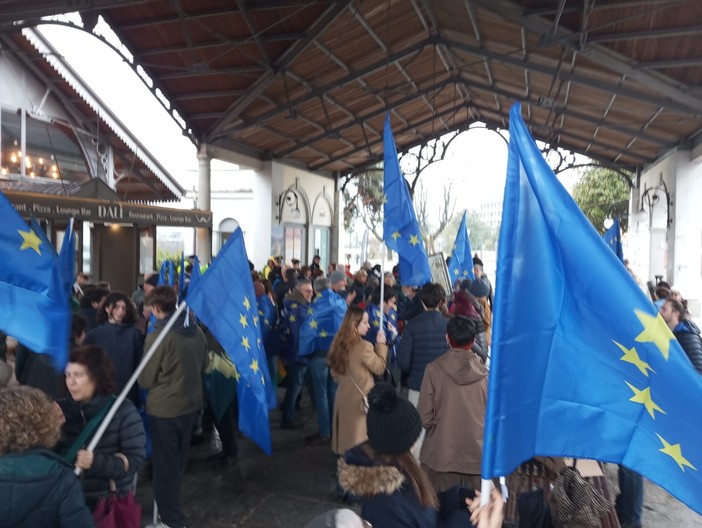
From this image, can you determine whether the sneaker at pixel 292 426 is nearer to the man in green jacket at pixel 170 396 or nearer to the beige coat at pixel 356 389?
the beige coat at pixel 356 389

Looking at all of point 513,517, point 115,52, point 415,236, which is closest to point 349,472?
point 513,517

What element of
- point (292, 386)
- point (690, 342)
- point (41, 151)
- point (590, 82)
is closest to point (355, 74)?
point (590, 82)

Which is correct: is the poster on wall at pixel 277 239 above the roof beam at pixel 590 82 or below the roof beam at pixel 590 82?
below

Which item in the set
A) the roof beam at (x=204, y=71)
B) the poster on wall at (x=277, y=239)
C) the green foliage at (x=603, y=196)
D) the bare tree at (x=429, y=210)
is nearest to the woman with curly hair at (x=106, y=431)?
the roof beam at (x=204, y=71)

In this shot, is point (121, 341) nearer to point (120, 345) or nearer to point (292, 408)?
point (120, 345)

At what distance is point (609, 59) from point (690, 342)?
756cm

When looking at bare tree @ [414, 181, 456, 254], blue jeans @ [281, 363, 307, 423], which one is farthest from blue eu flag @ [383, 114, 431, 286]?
bare tree @ [414, 181, 456, 254]

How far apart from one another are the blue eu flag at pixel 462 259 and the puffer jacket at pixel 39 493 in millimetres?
8032

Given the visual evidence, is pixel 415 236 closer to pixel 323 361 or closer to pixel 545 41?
pixel 323 361

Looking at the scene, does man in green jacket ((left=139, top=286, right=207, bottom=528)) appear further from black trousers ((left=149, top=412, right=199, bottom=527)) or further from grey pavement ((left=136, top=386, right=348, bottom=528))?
grey pavement ((left=136, top=386, right=348, bottom=528))

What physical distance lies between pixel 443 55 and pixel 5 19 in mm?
10784

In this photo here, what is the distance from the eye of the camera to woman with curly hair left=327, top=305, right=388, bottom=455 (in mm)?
4699

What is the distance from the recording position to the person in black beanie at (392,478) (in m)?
1.97

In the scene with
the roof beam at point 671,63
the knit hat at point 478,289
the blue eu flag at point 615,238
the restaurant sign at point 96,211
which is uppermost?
the roof beam at point 671,63
